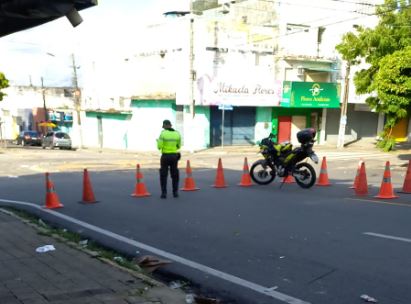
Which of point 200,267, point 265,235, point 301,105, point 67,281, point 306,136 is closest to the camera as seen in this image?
point 67,281

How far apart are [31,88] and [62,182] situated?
183ft

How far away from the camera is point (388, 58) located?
16.7m

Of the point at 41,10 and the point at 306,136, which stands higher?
the point at 41,10

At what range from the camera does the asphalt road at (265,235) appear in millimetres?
4845

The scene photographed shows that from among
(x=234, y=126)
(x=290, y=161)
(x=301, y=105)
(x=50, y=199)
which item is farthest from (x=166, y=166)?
(x=301, y=105)

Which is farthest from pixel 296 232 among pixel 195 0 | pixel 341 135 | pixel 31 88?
pixel 31 88

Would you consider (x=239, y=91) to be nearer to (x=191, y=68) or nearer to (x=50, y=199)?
(x=191, y=68)

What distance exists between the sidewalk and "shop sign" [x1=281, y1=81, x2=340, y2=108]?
28339mm

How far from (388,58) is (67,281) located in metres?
15.1

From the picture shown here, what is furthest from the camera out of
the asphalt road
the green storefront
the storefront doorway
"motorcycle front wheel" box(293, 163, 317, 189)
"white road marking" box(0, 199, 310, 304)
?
the green storefront

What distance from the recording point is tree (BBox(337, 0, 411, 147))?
16.1 meters

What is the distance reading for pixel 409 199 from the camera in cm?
1017

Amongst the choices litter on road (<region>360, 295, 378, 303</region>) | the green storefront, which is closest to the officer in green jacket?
litter on road (<region>360, 295, 378, 303</region>)

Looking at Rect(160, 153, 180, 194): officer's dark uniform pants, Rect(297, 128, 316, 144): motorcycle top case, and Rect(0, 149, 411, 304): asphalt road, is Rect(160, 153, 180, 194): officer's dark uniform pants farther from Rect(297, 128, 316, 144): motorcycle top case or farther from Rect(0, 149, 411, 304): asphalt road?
Rect(297, 128, 316, 144): motorcycle top case
